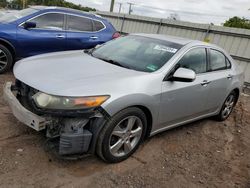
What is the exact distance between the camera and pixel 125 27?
13898mm

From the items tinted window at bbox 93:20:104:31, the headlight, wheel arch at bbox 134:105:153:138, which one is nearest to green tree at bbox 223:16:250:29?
tinted window at bbox 93:20:104:31

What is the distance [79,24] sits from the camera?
7258mm

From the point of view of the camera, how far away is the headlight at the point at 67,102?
9.64ft

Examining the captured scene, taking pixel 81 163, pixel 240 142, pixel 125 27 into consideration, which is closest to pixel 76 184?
pixel 81 163

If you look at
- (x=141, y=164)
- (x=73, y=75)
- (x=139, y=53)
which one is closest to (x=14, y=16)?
(x=139, y=53)

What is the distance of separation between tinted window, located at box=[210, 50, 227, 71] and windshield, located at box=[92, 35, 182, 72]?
2.85 feet

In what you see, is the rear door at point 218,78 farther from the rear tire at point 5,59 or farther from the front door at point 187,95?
the rear tire at point 5,59

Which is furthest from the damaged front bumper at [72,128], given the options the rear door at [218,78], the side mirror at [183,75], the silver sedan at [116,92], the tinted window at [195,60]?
the rear door at [218,78]

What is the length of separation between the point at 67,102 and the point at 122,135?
2.84 ft

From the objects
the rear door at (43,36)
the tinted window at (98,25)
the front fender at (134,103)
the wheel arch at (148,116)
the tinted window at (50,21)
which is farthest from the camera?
the tinted window at (98,25)

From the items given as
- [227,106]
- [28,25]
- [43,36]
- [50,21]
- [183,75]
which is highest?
[183,75]

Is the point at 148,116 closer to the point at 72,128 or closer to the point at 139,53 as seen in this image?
the point at 139,53

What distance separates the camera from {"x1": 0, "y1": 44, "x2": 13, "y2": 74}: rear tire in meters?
6.16

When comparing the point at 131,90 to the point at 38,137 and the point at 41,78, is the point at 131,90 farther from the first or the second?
the point at 38,137
